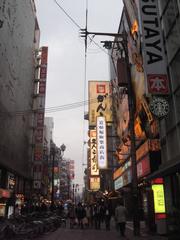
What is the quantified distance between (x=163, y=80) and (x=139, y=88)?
737cm

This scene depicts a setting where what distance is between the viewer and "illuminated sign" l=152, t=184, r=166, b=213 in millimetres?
18145

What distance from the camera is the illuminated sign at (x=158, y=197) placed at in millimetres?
18145

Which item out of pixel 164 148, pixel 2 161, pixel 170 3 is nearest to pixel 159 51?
pixel 170 3

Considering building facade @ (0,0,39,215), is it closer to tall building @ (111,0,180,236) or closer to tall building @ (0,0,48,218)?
tall building @ (0,0,48,218)

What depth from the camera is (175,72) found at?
15984mm

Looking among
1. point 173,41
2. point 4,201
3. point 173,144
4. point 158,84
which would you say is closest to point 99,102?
point 4,201

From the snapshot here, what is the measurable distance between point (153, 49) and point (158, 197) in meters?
8.53

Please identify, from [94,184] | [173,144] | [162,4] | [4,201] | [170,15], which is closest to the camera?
[173,144]

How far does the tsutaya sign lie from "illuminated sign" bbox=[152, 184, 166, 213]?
21.1 feet

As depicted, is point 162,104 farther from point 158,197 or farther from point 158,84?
point 158,197

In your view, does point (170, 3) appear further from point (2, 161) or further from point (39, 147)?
point (39, 147)

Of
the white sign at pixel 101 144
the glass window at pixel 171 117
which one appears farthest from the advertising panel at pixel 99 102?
the glass window at pixel 171 117

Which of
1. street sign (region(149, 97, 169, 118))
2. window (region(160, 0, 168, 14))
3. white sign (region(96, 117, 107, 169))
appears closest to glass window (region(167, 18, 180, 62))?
window (region(160, 0, 168, 14))

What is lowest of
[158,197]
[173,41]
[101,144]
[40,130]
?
[158,197]
